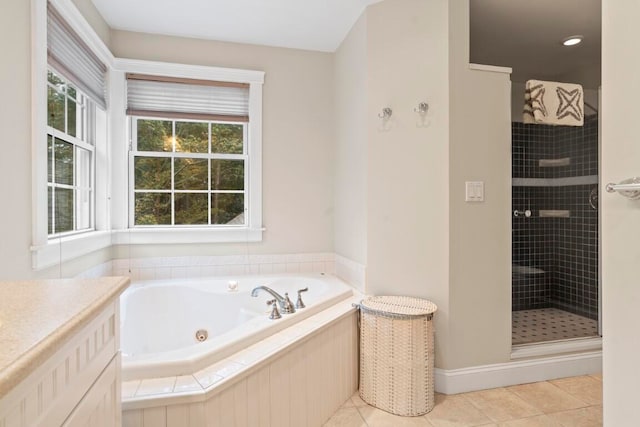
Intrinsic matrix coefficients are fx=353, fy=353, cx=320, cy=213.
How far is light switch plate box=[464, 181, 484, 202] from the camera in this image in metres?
2.14

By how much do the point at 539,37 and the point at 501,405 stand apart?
2.72m

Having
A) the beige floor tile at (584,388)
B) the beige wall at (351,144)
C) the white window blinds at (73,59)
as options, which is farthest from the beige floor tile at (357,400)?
the white window blinds at (73,59)

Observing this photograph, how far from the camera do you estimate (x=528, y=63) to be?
3.32 meters

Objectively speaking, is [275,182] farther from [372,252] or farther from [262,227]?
[372,252]

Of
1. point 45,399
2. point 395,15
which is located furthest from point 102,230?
point 395,15

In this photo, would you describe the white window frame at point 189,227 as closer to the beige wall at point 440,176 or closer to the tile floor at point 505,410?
the beige wall at point 440,176

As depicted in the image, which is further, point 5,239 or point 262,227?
point 262,227

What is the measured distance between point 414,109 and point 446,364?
5.13 ft

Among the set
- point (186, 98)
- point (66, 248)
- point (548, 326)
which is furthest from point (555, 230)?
point (66, 248)
